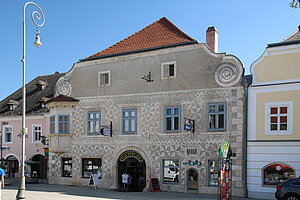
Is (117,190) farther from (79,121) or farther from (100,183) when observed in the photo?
(79,121)

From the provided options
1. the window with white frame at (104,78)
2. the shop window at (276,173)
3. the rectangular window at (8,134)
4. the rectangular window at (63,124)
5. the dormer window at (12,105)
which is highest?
the window with white frame at (104,78)

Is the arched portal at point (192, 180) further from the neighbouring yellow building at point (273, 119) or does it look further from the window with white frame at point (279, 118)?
the window with white frame at point (279, 118)

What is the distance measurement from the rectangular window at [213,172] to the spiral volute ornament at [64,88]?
11.9m

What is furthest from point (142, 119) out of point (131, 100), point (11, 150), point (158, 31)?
point (11, 150)

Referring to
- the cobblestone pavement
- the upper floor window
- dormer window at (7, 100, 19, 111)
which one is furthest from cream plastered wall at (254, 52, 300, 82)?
dormer window at (7, 100, 19, 111)

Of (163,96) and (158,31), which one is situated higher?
(158,31)

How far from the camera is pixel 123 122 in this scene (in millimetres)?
24672

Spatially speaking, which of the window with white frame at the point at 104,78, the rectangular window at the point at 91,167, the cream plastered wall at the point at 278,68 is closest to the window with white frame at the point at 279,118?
the cream plastered wall at the point at 278,68

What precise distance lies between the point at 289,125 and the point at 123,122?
10.5 m

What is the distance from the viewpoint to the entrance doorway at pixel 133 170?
→ 79.7ft

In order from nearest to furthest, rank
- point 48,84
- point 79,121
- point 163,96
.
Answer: point 163,96 < point 79,121 < point 48,84

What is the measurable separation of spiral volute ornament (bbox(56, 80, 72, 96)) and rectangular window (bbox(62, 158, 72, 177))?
15.9 ft

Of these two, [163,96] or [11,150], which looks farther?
[11,150]

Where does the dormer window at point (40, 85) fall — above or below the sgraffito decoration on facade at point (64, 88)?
above
